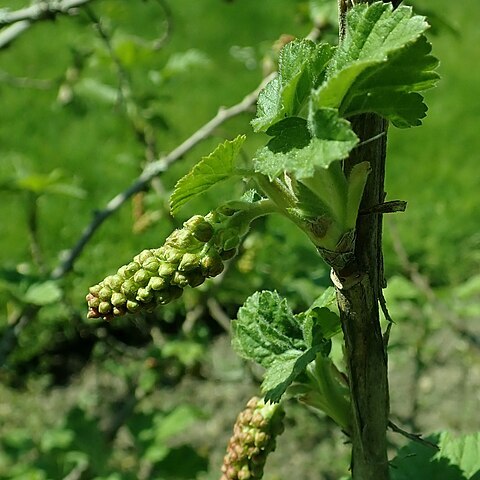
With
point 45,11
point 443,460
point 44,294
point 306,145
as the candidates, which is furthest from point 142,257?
point 44,294

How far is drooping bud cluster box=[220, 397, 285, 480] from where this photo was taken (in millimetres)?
952

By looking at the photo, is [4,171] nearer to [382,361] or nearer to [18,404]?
[18,404]

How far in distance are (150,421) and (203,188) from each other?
1.76m

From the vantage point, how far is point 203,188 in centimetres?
81

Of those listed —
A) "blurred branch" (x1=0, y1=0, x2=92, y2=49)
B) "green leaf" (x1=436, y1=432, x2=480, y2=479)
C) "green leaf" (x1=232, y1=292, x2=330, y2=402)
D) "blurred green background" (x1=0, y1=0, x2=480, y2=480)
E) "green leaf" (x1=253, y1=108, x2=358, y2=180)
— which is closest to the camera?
"green leaf" (x1=253, y1=108, x2=358, y2=180)

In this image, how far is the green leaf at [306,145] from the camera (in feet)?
2.26

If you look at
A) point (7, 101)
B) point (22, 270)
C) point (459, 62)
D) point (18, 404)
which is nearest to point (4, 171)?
point (22, 270)

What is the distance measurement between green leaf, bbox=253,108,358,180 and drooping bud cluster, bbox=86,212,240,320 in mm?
89

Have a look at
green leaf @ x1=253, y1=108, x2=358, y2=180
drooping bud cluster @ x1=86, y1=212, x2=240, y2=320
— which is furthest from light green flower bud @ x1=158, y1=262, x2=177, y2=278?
green leaf @ x1=253, y1=108, x2=358, y2=180

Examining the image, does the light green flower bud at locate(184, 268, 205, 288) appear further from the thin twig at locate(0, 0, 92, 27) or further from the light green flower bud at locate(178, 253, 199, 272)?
the thin twig at locate(0, 0, 92, 27)

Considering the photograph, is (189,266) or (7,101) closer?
(189,266)

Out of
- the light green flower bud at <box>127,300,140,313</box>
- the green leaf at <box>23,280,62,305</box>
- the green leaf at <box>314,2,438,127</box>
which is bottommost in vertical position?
the light green flower bud at <box>127,300,140,313</box>

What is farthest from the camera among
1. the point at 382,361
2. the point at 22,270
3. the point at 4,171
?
the point at 4,171

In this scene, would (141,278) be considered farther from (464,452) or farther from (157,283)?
(464,452)
